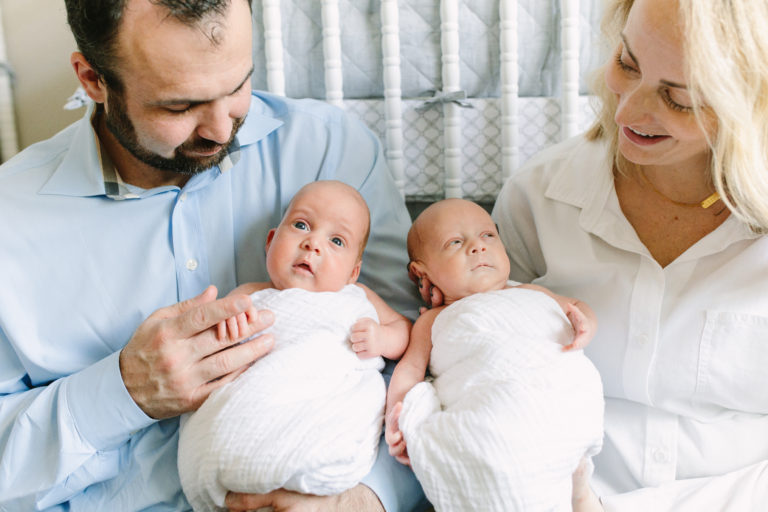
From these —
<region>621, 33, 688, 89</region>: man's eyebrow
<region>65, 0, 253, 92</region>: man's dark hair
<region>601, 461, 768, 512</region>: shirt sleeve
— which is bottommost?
<region>601, 461, 768, 512</region>: shirt sleeve

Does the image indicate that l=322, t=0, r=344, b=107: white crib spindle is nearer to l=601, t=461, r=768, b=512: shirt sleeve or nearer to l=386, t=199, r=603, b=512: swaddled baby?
l=386, t=199, r=603, b=512: swaddled baby

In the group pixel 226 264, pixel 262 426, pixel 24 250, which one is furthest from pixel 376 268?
pixel 24 250

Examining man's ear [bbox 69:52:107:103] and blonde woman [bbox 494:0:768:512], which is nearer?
blonde woman [bbox 494:0:768:512]

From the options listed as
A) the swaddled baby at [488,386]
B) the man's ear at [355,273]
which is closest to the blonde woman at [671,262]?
the swaddled baby at [488,386]

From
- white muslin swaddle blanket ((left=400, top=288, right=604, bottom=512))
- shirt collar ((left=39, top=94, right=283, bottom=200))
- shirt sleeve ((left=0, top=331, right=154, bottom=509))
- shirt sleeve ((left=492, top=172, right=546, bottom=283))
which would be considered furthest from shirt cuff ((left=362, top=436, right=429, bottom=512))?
shirt collar ((left=39, top=94, right=283, bottom=200))

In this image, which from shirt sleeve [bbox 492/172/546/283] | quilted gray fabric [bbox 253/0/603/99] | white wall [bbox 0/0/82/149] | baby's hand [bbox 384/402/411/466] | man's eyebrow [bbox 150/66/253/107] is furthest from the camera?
white wall [bbox 0/0/82/149]

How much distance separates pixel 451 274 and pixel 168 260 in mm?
561

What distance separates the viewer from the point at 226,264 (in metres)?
1.39

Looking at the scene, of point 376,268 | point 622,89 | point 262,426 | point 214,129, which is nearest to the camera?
point 262,426

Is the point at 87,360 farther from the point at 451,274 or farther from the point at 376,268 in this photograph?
the point at 451,274

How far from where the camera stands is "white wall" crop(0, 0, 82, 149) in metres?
1.81

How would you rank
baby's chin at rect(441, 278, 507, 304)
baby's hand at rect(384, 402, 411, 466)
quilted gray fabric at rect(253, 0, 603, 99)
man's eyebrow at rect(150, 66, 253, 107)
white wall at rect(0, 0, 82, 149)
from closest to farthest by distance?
1. baby's hand at rect(384, 402, 411, 466)
2. man's eyebrow at rect(150, 66, 253, 107)
3. baby's chin at rect(441, 278, 507, 304)
4. quilted gray fabric at rect(253, 0, 603, 99)
5. white wall at rect(0, 0, 82, 149)

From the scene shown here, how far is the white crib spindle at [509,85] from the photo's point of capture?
1.59 meters

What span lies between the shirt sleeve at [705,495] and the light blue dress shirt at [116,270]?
377mm
